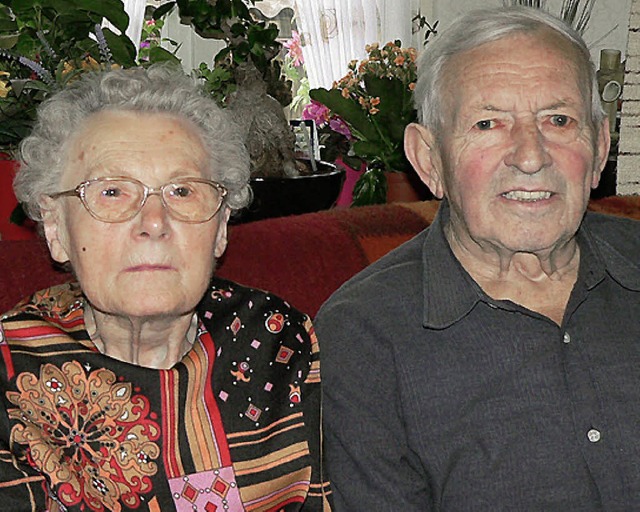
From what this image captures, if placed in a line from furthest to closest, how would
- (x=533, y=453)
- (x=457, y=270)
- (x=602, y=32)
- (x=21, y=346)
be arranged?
(x=602, y=32)
(x=457, y=270)
(x=533, y=453)
(x=21, y=346)

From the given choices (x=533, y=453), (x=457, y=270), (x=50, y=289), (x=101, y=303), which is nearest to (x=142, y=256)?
(x=101, y=303)

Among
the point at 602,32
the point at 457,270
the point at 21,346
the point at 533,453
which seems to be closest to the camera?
the point at 21,346

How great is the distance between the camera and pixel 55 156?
1401 millimetres

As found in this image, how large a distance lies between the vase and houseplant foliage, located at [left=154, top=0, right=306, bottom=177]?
31 centimetres

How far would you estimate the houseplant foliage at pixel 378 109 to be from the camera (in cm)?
217

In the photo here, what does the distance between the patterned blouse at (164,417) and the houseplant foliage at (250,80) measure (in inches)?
18.0

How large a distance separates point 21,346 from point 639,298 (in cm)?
103

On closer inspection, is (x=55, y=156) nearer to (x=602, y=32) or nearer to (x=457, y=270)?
(x=457, y=270)

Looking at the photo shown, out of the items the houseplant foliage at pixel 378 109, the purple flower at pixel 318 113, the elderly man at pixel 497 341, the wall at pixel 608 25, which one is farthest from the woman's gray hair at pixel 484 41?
the wall at pixel 608 25

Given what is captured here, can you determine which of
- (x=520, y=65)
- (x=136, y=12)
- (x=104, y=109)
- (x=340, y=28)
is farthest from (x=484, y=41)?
(x=340, y=28)

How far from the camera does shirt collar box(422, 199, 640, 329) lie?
148 centimetres

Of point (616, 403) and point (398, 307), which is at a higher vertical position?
point (398, 307)

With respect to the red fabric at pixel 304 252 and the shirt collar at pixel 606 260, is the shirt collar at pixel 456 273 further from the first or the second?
the red fabric at pixel 304 252

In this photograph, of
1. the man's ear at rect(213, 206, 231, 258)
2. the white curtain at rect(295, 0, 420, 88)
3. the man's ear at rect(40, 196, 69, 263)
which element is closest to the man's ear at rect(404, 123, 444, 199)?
the man's ear at rect(213, 206, 231, 258)
